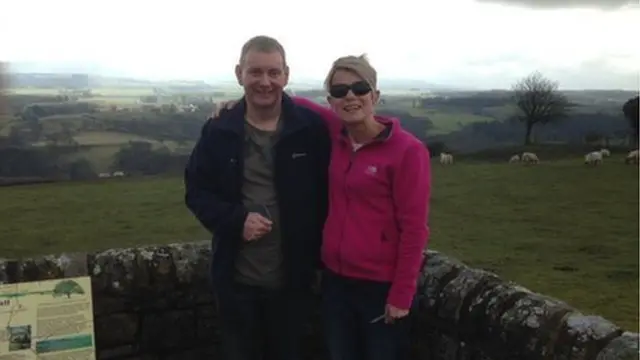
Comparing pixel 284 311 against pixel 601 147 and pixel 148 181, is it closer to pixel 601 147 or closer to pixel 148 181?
pixel 148 181

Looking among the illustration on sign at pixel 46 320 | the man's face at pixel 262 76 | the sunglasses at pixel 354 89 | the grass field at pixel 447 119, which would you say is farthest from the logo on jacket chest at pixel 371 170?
the grass field at pixel 447 119

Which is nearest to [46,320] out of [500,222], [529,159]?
[500,222]

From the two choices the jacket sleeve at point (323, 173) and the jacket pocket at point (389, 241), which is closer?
the jacket pocket at point (389, 241)

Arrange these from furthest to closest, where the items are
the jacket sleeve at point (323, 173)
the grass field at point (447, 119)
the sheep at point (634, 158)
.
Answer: the grass field at point (447, 119)
the sheep at point (634, 158)
the jacket sleeve at point (323, 173)

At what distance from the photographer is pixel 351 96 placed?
119 inches

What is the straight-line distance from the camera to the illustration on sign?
350 centimetres

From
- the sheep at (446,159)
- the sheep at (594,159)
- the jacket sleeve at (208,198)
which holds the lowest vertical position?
the sheep at (446,159)

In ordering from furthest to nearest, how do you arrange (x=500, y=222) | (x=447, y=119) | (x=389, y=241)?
(x=447, y=119) → (x=500, y=222) → (x=389, y=241)

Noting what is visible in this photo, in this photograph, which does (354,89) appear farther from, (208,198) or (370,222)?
(208,198)

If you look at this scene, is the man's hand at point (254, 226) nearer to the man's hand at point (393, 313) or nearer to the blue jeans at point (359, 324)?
the blue jeans at point (359, 324)

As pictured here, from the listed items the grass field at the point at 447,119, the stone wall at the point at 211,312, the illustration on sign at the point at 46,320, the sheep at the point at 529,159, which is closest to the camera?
the stone wall at the point at 211,312

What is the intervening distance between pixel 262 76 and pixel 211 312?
159 centimetres

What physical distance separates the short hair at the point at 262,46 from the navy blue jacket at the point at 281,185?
A: 0.82 ft

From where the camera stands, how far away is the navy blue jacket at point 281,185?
323cm
